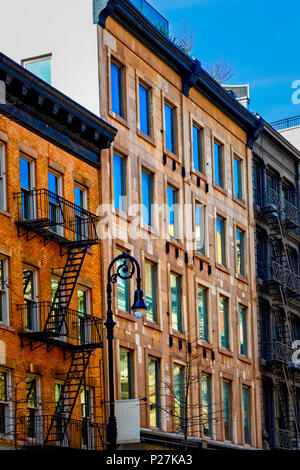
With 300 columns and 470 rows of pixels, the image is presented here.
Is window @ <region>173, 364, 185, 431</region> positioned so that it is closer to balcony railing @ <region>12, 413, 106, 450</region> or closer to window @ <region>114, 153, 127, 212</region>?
balcony railing @ <region>12, 413, 106, 450</region>

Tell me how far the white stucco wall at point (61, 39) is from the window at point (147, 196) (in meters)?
4.58

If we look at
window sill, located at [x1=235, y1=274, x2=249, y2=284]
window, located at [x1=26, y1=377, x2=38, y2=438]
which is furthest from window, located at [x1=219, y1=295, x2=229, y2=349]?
window, located at [x1=26, y1=377, x2=38, y2=438]

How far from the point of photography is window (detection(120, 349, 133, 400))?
43.3 metres

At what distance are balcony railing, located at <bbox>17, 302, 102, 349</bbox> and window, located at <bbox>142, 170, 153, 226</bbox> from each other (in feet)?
23.4

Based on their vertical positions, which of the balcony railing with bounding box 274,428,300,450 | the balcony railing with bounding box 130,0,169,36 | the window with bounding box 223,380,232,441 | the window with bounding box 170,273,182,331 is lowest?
the balcony railing with bounding box 274,428,300,450

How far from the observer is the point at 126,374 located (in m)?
43.7

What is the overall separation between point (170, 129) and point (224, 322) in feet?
31.0

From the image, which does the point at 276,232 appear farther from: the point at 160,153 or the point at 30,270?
the point at 30,270

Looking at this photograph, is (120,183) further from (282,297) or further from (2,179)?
(282,297)

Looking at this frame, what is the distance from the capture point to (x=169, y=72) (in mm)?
50438

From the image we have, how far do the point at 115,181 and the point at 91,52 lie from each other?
5000 millimetres
